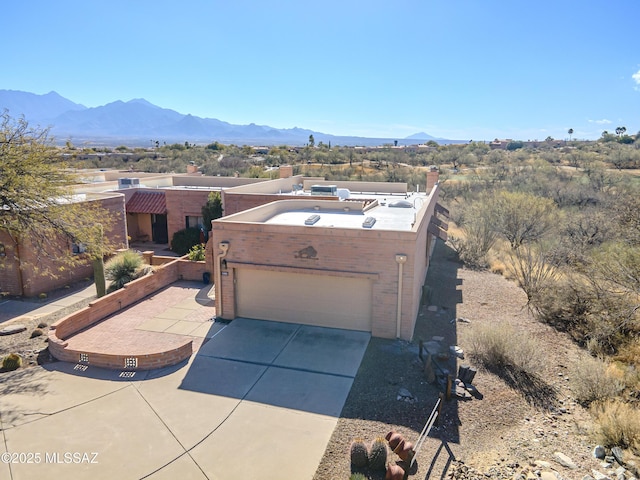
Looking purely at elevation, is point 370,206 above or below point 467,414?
above

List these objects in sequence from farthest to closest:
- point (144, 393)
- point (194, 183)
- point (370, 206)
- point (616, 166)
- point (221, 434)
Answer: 1. point (616, 166)
2. point (194, 183)
3. point (370, 206)
4. point (144, 393)
5. point (221, 434)

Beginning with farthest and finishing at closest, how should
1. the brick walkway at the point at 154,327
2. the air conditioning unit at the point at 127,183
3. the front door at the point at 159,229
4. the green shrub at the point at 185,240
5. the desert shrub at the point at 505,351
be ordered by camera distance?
the air conditioning unit at the point at 127,183, the front door at the point at 159,229, the green shrub at the point at 185,240, the brick walkway at the point at 154,327, the desert shrub at the point at 505,351

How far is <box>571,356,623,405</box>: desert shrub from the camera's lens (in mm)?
10008

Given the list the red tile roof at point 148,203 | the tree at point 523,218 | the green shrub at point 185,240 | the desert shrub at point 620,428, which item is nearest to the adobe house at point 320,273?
the desert shrub at point 620,428

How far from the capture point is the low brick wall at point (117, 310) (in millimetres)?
11531

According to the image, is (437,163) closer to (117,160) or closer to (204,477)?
(117,160)

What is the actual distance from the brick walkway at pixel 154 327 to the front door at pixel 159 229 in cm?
1153

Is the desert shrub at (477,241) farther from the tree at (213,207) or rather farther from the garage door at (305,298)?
the tree at (213,207)

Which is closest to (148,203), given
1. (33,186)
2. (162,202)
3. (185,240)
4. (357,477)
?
(162,202)

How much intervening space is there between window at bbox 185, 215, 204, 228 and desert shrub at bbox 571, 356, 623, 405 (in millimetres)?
20127

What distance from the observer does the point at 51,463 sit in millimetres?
8039

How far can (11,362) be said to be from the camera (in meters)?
11.5

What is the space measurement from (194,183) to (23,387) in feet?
69.3

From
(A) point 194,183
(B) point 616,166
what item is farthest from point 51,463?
(B) point 616,166
